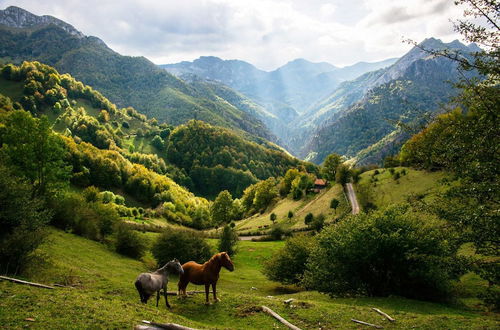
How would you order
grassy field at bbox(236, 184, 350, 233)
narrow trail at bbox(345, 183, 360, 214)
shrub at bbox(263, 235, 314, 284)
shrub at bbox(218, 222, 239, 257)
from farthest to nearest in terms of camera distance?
grassy field at bbox(236, 184, 350, 233) < narrow trail at bbox(345, 183, 360, 214) < shrub at bbox(218, 222, 239, 257) < shrub at bbox(263, 235, 314, 284)

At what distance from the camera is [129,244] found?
44.6 m

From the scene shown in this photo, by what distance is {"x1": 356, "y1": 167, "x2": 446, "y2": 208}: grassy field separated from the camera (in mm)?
84438

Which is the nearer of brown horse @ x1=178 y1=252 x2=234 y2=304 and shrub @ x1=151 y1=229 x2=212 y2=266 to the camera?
brown horse @ x1=178 y1=252 x2=234 y2=304

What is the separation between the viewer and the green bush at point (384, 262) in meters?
26.5

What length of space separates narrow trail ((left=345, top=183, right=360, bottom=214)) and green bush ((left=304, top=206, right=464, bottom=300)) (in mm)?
58696

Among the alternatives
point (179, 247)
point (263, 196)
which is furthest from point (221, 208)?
point (179, 247)

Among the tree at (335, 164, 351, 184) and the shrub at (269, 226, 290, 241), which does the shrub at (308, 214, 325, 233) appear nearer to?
the shrub at (269, 226, 290, 241)

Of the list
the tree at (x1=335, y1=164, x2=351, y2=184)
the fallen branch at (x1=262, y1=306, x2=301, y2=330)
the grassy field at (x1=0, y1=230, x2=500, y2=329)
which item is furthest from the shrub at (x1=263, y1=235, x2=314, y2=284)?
the tree at (x1=335, y1=164, x2=351, y2=184)

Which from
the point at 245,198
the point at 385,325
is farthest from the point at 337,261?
the point at 245,198

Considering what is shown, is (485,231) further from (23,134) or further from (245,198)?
(245,198)

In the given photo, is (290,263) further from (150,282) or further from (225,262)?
(150,282)

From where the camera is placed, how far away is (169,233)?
137 ft

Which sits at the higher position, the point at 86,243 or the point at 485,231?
the point at 485,231

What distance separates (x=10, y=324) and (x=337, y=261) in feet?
82.0
